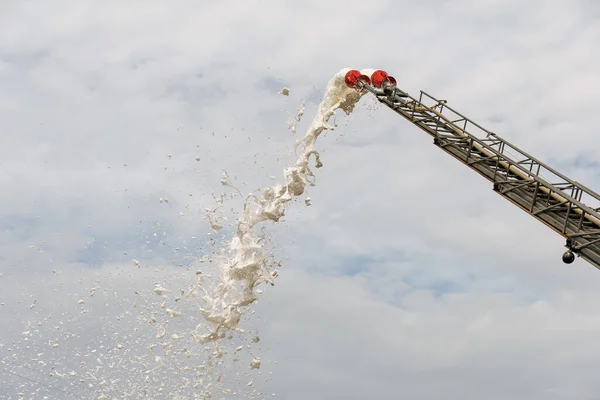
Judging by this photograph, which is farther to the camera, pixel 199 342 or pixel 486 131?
pixel 199 342

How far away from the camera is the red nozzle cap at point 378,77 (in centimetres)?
3155

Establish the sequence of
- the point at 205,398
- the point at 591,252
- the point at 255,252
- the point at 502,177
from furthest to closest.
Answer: the point at 205,398
the point at 255,252
the point at 502,177
the point at 591,252

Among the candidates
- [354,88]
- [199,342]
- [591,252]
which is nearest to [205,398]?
[199,342]

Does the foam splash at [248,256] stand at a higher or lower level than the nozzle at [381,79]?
lower

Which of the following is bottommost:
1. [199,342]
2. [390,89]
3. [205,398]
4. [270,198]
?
[205,398]

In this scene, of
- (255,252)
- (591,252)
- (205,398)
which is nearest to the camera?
(591,252)

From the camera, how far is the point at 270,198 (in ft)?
101

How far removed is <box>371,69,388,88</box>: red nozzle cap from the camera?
104 feet

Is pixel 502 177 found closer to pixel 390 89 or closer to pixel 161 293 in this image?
pixel 390 89

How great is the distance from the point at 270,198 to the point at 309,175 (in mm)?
1657

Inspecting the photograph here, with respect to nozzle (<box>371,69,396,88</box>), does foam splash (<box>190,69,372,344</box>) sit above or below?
below

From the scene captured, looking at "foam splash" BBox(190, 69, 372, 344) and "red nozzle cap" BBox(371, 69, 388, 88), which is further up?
"red nozzle cap" BBox(371, 69, 388, 88)

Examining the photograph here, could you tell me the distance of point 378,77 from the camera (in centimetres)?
3159

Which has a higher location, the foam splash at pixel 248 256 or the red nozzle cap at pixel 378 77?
the red nozzle cap at pixel 378 77
